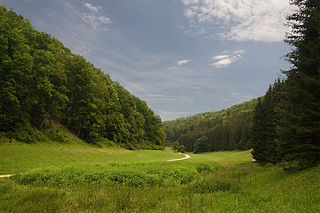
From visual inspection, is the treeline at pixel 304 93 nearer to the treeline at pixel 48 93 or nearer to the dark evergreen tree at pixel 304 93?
the dark evergreen tree at pixel 304 93

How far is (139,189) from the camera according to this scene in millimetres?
10109

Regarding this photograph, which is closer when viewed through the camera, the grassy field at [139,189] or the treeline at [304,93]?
the grassy field at [139,189]

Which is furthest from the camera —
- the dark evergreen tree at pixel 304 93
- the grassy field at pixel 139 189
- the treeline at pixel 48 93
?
the treeline at pixel 48 93

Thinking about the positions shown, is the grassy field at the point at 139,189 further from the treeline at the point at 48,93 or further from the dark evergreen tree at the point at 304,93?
the treeline at the point at 48,93

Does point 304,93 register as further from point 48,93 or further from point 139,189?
point 48,93

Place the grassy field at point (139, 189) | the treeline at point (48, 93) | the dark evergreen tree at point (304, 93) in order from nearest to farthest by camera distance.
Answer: the grassy field at point (139, 189) < the dark evergreen tree at point (304, 93) < the treeline at point (48, 93)

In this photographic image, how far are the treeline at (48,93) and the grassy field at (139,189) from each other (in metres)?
8.48

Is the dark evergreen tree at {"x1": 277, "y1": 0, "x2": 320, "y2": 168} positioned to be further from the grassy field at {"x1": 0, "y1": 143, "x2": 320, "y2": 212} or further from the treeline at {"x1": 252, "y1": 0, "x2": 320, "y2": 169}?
the grassy field at {"x1": 0, "y1": 143, "x2": 320, "y2": 212}

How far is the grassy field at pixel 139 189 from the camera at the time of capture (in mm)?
6203

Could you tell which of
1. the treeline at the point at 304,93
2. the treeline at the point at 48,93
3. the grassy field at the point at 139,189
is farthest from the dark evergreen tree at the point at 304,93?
the treeline at the point at 48,93

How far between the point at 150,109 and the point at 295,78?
3179 inches

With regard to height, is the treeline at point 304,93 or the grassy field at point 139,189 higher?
the treeline at point 304,93

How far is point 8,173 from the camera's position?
678 inches

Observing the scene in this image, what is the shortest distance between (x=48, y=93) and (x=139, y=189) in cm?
3245
